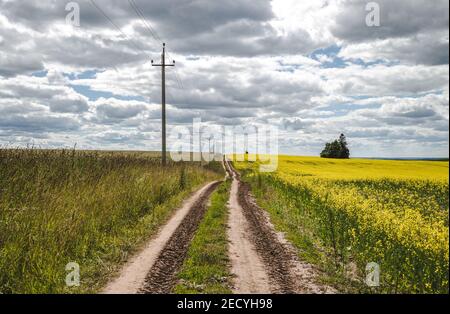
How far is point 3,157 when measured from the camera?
40.2 ft

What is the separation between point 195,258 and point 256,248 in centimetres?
211

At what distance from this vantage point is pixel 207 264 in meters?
8.94

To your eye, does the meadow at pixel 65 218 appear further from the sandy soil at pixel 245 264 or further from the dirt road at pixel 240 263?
the sandy soil at pixel 245 264

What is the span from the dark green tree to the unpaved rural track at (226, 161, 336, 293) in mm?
101258

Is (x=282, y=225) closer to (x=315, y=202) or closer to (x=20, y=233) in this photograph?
(x=315, y=202)

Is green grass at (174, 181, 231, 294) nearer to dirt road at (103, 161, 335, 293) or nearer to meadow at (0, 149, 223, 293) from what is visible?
dirt road at (103, 161, 335, 293)

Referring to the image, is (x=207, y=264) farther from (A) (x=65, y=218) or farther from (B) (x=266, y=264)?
(A) (x=65, y=218)

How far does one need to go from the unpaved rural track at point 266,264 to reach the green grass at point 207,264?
0.25 meters

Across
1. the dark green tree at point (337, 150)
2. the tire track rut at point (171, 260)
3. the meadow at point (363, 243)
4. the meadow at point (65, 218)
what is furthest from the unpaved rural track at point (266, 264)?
the dark green tree at point (337, 150)

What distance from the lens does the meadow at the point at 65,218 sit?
25.1ft

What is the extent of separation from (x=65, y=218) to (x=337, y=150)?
107874 millimetres

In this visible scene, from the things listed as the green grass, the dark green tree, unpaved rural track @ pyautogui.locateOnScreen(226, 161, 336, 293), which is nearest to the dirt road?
unpaved rural track @ pyautogui.locateOnScreen(226, 161, 336, 293)

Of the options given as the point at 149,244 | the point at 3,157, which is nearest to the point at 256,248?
the point at 149,244
